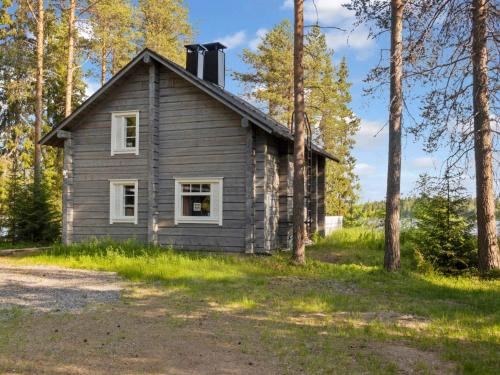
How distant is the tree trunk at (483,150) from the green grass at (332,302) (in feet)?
3.01

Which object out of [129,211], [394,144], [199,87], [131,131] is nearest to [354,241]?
[394,144]

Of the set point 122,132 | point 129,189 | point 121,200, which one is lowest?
point 121,200

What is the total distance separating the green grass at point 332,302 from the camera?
5.75 meters

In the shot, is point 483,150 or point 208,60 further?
point 208,60

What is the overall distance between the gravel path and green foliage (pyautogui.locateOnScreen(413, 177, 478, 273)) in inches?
296

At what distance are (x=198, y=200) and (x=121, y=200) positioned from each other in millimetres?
3131

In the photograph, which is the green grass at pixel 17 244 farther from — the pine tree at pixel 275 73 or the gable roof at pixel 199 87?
the pine tree at pixel 275 73

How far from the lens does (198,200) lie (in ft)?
52.4

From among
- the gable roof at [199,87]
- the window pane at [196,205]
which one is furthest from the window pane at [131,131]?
the window pane at [196,205]

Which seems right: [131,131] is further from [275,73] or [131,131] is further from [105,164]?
[275,73]

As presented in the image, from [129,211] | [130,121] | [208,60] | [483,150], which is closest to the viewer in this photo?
[483,150]

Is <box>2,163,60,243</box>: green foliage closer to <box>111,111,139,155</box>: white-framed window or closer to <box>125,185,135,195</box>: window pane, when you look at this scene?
<box>125,185,135,195</box>: window pane

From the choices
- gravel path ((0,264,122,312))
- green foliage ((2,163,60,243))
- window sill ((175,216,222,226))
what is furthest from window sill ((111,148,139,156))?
green foliage ((2,163,60,243))

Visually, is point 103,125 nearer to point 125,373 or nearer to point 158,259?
point 158,259
